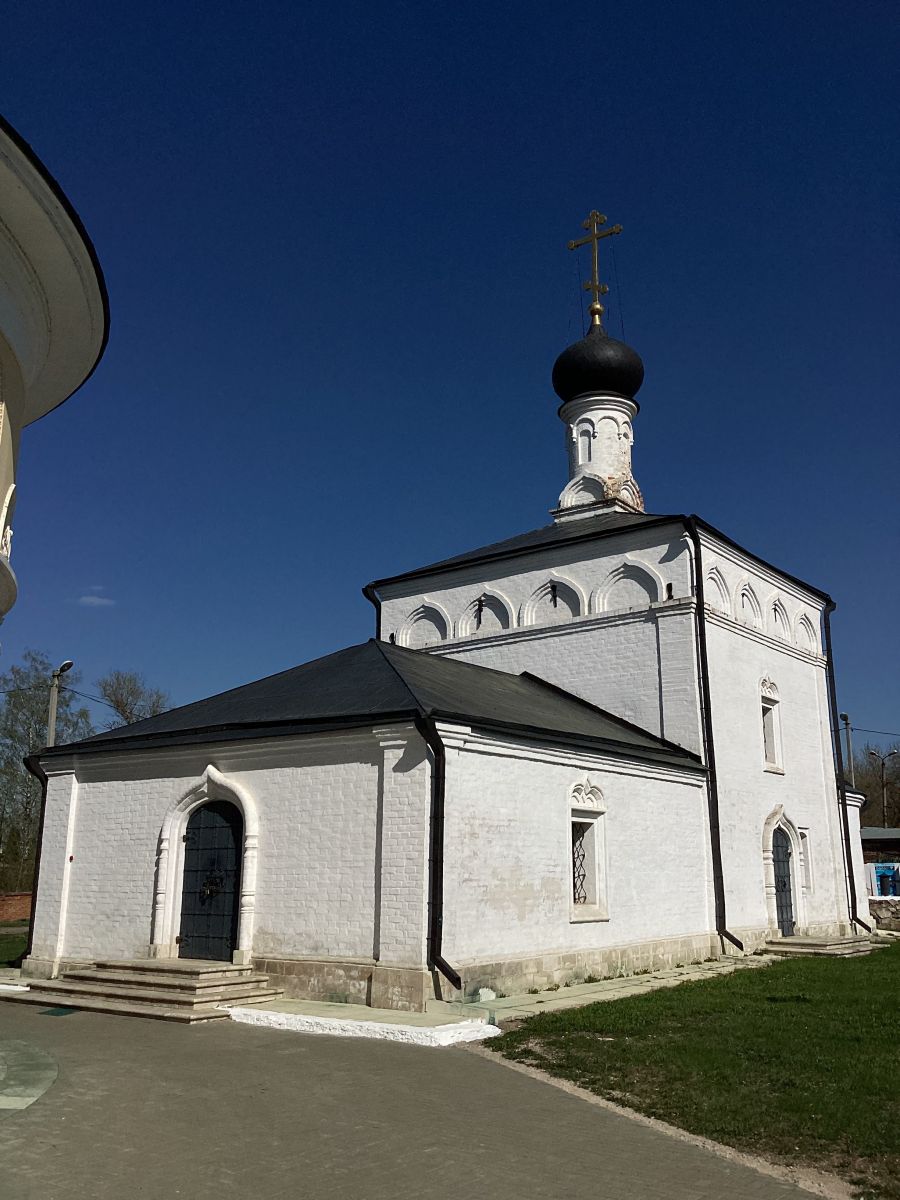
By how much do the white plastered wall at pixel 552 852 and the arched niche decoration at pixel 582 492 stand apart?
707 cm

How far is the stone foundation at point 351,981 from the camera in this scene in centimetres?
984

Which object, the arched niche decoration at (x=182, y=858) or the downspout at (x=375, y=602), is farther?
the downspout at (x=375, y=602)

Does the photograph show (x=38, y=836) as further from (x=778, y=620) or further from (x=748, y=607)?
(x=778, y=620)

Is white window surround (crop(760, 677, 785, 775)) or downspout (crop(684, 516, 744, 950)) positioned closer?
downspout (crop(684, 516, 744, 950))

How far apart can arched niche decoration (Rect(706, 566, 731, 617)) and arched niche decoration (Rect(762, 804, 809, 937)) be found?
11.2ft

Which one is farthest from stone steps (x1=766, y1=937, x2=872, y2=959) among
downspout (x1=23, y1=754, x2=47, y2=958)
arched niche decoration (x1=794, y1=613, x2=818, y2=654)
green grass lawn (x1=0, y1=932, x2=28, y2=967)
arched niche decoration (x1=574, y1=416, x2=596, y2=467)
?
green grass lawn (x1=0, y1=932, x2=28, y2=967)

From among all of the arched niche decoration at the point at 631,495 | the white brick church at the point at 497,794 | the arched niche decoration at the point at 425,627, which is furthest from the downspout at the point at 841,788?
the arched niche decoration at the point at 425,627

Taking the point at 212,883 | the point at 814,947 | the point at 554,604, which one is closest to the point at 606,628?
the point at 554,604

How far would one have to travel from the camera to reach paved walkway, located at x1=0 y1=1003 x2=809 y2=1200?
472 cm

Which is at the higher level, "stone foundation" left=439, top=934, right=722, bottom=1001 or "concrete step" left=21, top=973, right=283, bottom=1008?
"stone foundation" left=439, top=934, right=722, bottom=1001

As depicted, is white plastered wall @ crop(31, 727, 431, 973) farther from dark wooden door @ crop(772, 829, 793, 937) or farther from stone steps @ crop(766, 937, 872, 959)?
dark wooden door @ crop(772, 829, 793, 937)

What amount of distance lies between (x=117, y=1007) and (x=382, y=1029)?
3.00 meters

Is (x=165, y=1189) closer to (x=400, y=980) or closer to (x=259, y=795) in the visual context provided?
(x=400, y=980)

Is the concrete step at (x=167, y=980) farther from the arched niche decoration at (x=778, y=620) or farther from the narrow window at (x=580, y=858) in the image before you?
the arched niche decoration at (x=778, y=620)
